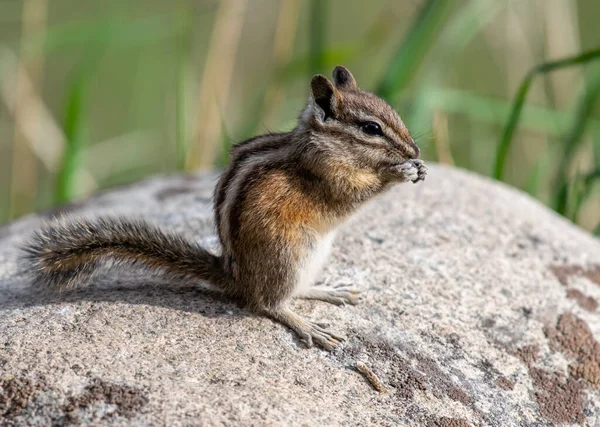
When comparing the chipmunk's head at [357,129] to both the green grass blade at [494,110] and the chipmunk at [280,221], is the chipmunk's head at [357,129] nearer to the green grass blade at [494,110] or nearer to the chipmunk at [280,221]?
the chipmunk at [280,221]

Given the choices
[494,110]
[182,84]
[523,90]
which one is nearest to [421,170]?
[523,90]

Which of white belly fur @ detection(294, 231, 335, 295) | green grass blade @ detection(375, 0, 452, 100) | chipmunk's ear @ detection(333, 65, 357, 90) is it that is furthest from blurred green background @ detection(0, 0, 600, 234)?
white belly fur @ detection(294, 231, 335, 295)

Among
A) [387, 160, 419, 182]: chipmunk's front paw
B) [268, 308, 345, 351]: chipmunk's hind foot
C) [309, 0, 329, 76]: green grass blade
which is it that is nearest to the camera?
[268, 308, 345, 351]: chipmunk's hind foot

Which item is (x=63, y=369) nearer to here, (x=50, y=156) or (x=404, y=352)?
(x=404, y=352)

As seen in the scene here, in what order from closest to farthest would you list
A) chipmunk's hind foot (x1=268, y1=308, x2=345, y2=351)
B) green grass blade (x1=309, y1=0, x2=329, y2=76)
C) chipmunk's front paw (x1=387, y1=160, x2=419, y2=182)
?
1. chipmunk's hind foot (x1=268, y1=308, x2=345, y2=351)
2. chipmunk's front paw (x1=387, y1=160, x2=419, y2=182)
3. green grass blade (x1=309, y1=0, x2=329, y2=76)

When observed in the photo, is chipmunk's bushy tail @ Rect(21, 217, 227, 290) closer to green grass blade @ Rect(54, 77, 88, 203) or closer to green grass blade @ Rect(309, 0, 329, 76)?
green grass blade @ Rect(54, 77, 88, 203)

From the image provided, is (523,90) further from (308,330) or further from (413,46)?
(308,330)
